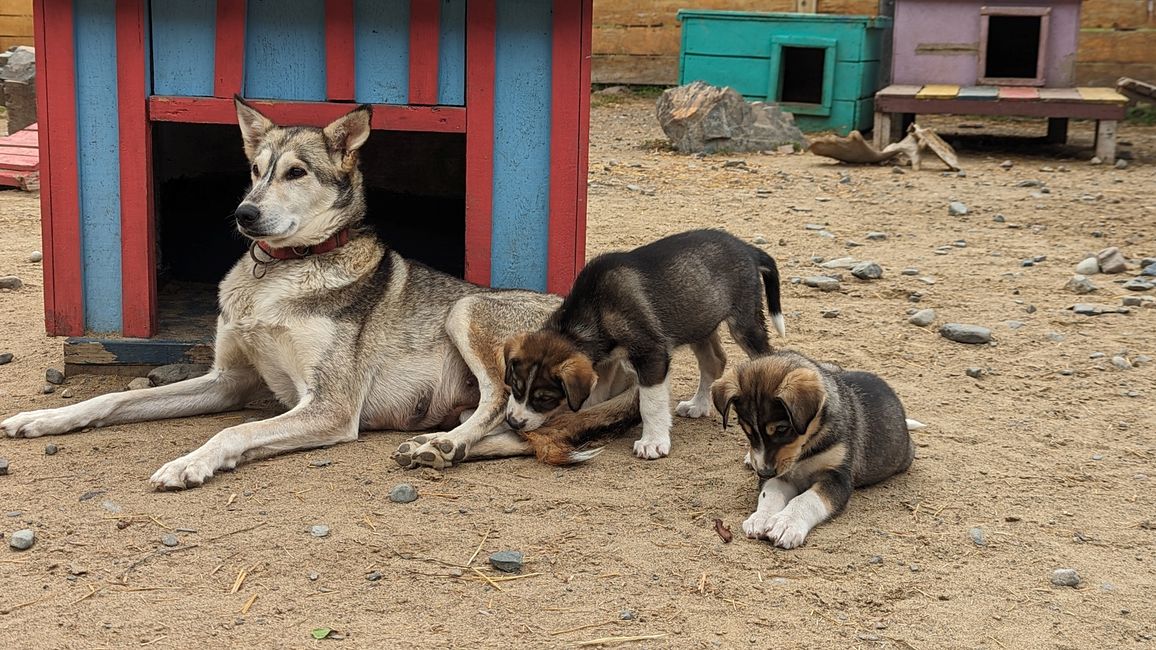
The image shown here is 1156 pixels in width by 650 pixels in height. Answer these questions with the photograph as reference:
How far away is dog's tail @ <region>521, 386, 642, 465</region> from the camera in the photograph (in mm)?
4734

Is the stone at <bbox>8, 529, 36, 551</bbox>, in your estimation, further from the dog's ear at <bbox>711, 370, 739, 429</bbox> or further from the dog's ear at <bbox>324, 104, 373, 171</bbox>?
the dog's ear at <bbox>711, 370, 739, 429</bbox>

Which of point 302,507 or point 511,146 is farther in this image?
point 511,146

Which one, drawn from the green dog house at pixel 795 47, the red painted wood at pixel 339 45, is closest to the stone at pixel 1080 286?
the red painted wood at pixel 339 45

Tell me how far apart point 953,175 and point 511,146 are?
22.8 feet

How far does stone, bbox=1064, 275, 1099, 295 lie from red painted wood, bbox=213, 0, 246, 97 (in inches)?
Result: 197

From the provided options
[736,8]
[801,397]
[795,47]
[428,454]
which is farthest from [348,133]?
[736,8]

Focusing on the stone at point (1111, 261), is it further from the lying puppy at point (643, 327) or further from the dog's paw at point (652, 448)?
the dog's paw at point (652, 448)

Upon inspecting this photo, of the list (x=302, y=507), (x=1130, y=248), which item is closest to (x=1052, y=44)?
(x=1130, y=248)

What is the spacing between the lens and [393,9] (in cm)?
551

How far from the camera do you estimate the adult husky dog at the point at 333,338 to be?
4.89m

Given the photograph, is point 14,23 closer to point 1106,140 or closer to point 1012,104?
point 1012,104

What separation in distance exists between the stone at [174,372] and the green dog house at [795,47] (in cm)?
944

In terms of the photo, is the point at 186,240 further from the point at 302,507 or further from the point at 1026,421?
the point at 1026,421

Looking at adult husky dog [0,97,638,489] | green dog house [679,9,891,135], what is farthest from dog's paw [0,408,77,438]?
green dog house [679,9,891,135]
